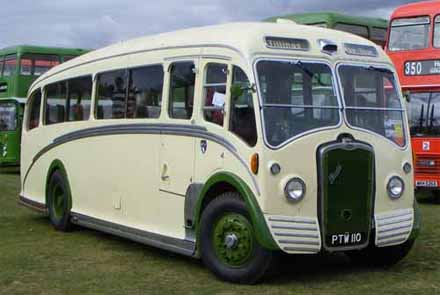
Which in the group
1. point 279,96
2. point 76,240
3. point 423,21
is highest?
point 423,21

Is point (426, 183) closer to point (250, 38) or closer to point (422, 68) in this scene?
point (422, 68)

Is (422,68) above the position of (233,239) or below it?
above

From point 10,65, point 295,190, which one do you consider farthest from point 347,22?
point 295,190

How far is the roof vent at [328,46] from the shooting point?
8.41 metres

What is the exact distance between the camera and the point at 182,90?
8992 millimetres

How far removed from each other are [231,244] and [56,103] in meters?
5.70

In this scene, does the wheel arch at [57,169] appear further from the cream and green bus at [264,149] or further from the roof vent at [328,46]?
the roof vent at [328,46]

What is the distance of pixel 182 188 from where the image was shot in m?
Result: 8.85

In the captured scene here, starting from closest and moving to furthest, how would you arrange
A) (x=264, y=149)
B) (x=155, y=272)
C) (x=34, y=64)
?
(x=264, y=149), (x=155, y=272), (x=34, y=64)

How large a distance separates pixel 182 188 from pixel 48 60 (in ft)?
60.7

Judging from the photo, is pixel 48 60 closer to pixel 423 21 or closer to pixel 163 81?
pixel 423 21

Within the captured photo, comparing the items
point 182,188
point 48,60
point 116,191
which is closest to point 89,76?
point 116,191

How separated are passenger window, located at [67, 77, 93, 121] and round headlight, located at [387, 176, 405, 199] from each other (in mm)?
4880

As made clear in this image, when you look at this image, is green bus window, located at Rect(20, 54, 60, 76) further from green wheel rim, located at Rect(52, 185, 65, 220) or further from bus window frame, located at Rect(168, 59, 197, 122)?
bus window frame, located at Rect(168, 59, 197, 122)
